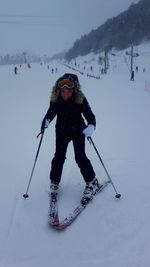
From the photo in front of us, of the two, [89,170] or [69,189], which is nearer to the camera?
[89,170]

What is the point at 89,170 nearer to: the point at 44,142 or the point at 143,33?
the point at 44,142

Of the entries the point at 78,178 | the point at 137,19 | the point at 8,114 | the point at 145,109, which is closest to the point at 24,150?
the point at 78,178

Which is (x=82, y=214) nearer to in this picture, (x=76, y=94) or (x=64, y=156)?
(x=64, y=156)

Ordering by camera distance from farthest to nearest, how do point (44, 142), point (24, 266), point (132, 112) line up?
point (132, 112), point (44, 142), point (24, 266)

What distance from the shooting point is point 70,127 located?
5.42 meters

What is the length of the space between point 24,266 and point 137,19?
5261 inches

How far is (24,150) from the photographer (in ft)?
28.7

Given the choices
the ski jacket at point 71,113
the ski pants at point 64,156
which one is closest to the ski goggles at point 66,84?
the ski jacket at point 71,113

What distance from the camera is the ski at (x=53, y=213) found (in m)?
4.79

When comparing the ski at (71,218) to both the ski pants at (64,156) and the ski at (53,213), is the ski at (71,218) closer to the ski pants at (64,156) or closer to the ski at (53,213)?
the ski at (53,213)

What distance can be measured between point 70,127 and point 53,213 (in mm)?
1313

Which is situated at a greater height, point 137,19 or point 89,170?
point 137,19

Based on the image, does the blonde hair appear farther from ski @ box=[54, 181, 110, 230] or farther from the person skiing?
ski @ box=[54, 181, 110, 230]

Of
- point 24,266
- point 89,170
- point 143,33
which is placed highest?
point 143,33
